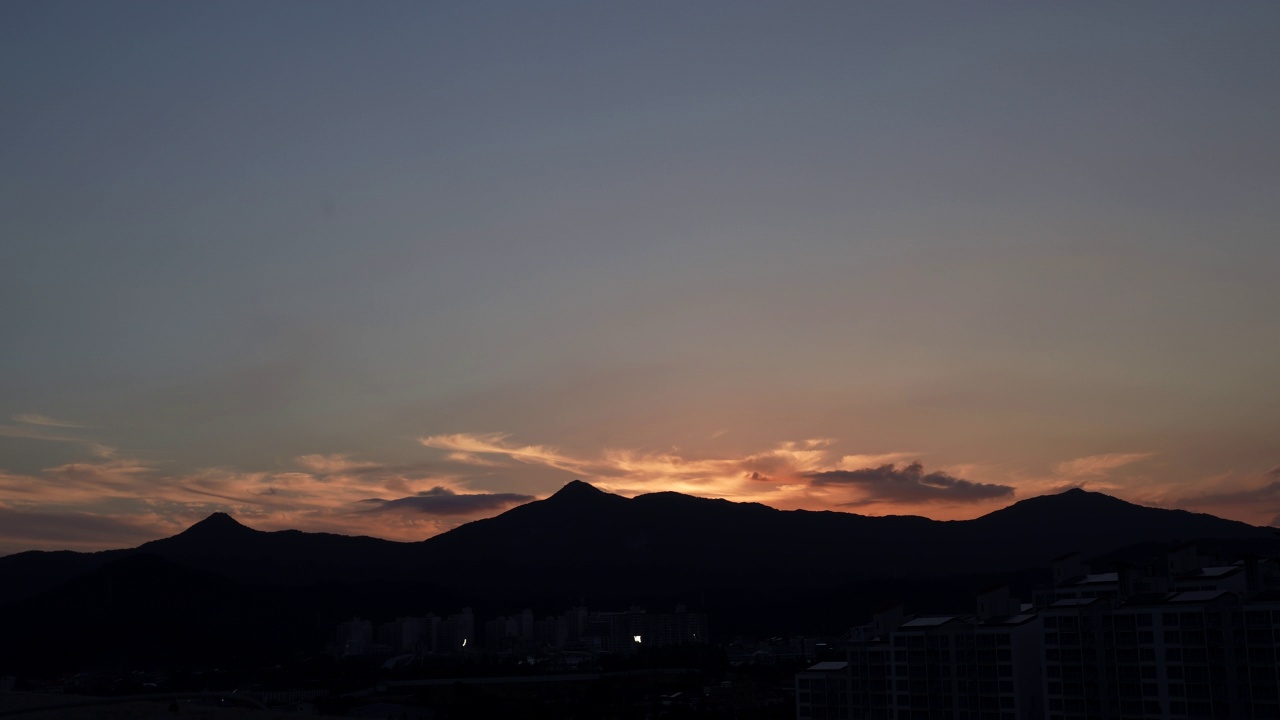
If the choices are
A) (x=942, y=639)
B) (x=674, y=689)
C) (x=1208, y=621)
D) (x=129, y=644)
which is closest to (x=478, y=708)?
(x=674, y=689)

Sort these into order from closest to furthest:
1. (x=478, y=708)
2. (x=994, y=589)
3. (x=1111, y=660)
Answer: (x=1111, y=660)
(x=994, y=589)
(x=478, y=708)

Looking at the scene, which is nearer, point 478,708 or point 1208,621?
point 1208,621

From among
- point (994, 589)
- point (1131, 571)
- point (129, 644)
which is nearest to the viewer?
point (1131, 571)

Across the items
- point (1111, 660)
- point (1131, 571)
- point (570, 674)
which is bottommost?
point (570, 674)

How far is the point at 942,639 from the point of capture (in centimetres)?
5878

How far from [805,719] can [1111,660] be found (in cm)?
1755

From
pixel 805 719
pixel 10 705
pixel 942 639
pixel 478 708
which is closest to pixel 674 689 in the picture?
pixel 478 708

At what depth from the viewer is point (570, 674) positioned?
131625 mm

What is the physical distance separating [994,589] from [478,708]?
4153 cm

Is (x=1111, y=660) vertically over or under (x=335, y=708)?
over

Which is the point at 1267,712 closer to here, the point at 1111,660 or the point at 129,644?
the point at 1111,660

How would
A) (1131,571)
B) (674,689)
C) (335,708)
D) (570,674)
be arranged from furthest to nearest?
(570,674)
(674,689)
(335,708)
(1131,571)

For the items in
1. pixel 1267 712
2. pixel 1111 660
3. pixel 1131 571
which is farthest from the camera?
pixel 1131 571

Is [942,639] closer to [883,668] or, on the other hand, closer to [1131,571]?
[883,668]
